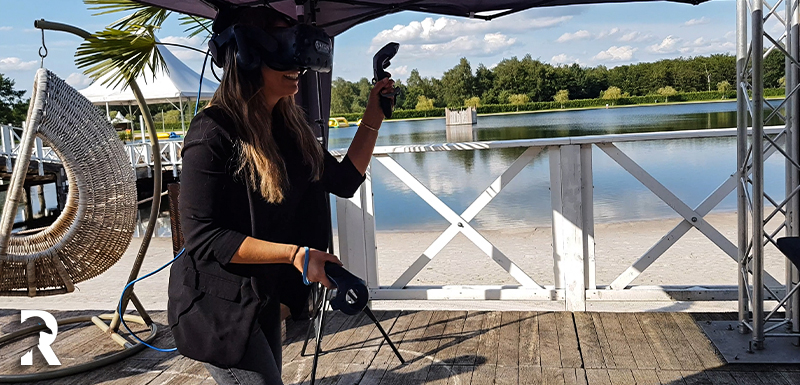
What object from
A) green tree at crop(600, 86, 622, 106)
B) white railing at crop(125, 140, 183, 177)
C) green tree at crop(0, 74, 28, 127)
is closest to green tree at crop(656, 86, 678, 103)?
green tree at crop(600, 86, 622, 106)

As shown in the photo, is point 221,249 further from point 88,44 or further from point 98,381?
point 88,44

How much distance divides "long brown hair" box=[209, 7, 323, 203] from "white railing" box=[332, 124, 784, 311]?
2.03m

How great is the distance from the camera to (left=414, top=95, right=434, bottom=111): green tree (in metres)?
53.0

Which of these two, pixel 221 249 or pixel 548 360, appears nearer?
pixel 221 249

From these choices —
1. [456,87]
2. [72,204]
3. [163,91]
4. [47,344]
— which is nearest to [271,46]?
[72,204]

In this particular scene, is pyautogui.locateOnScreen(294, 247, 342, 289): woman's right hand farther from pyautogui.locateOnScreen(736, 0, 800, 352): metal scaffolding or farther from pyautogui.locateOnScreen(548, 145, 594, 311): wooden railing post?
pyautogui.locateOnScreen(548, 145, 594, 311): wooden railing post

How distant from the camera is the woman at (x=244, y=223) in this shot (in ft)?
4.29

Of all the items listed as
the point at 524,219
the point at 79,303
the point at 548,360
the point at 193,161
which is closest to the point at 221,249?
the point at 193,161

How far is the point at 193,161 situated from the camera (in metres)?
1.31

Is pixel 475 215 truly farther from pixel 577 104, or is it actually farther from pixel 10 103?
pixel 10 103

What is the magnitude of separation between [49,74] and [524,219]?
1184cm

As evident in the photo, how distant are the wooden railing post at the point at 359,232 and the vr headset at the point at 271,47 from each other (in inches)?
85.5

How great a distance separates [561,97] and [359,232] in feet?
175

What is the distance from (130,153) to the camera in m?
20.0
